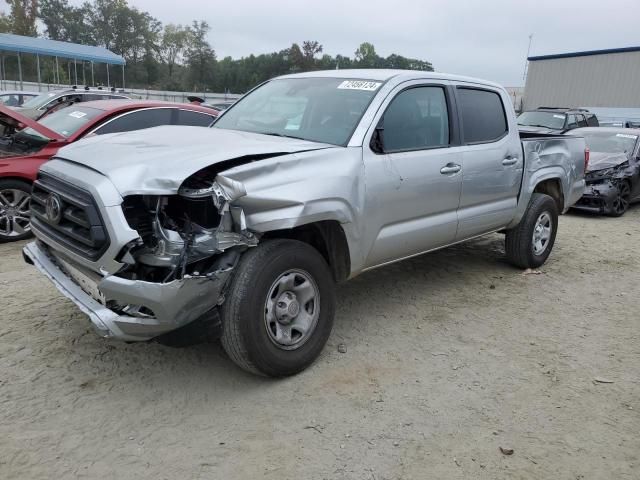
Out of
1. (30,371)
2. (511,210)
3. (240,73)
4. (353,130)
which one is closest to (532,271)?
(511,210)

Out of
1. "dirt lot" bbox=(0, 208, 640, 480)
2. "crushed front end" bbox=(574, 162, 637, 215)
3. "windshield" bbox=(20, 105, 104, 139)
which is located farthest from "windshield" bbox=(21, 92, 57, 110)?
"crushed front end" bbox=(574, 162, 637, 215)

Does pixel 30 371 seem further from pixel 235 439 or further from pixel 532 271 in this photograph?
pixel 532 271

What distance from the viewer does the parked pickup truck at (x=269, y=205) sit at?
284 centimetres

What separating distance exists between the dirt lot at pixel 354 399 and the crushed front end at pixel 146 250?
595 mm

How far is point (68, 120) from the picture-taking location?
683 centimetres

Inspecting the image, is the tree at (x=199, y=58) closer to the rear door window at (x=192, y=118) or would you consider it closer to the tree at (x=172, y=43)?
the tree at (x=172, y=43)

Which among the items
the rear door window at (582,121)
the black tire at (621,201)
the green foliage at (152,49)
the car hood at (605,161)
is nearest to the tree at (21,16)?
the green foliage at (152,49)

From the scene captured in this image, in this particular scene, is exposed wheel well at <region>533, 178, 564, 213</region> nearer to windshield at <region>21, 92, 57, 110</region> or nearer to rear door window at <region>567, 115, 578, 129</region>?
rear door window at <region>567, 115, 578, 129</region>

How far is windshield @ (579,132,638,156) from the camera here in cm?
1037

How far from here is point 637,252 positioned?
7102mm

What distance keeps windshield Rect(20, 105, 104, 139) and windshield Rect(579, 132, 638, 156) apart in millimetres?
9154

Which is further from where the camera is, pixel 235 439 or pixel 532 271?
pixel 532 271

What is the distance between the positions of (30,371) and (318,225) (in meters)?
2.06

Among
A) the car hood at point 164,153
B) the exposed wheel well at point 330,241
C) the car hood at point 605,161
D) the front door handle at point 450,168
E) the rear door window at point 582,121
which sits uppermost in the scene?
the rear door window at point 582,121
